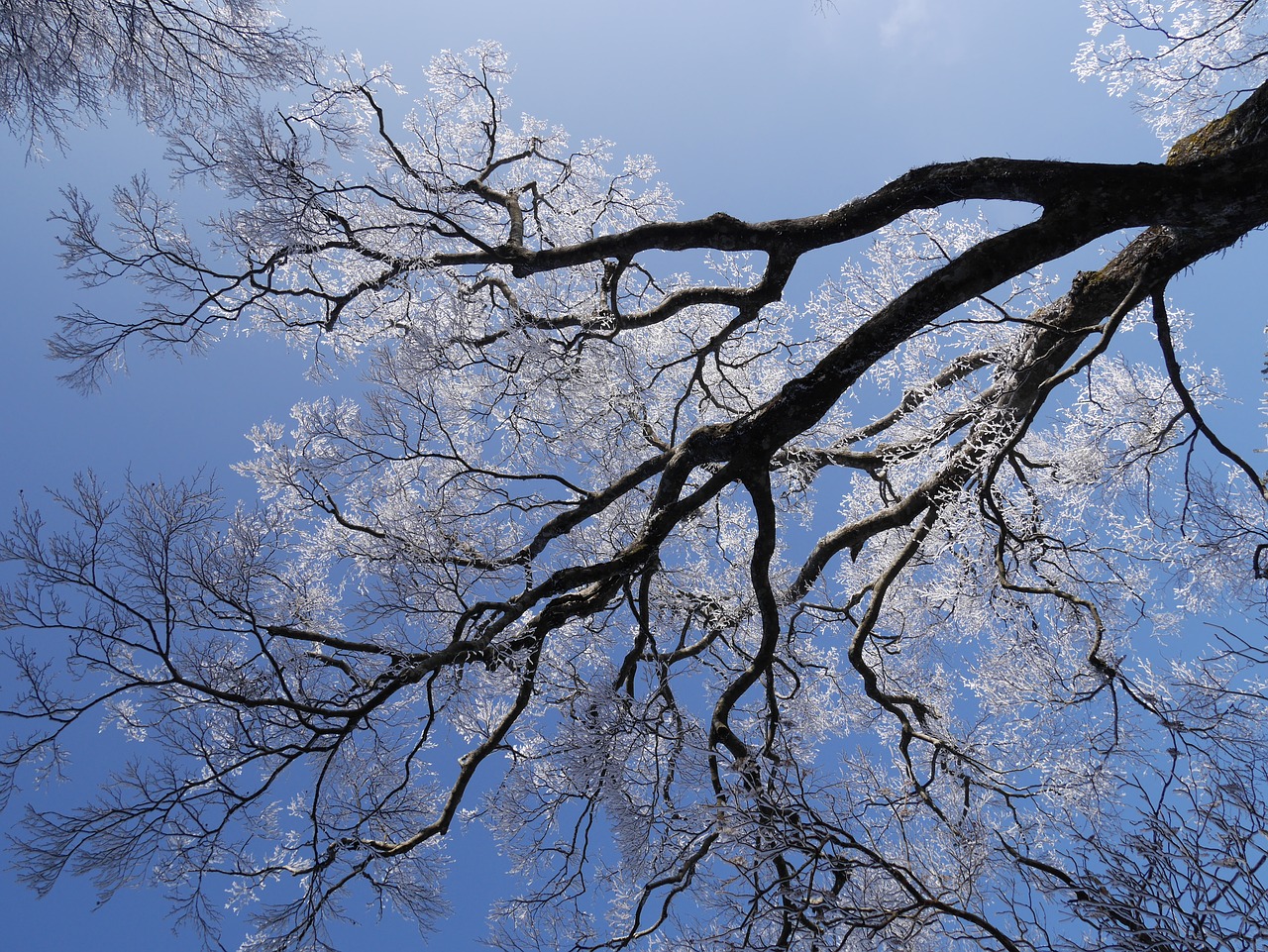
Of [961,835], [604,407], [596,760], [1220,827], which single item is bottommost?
[1220,827]

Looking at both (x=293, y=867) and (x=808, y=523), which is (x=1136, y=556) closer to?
(x=808, y=523)

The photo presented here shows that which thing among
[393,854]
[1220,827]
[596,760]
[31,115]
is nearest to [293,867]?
[393,854]

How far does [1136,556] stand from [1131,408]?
1.20 meters

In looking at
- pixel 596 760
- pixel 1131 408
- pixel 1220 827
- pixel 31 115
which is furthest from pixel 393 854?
pixel 1131 408

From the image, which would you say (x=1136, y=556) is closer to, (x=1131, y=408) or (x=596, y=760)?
(x=1131, y=408)

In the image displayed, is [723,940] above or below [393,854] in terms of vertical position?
below

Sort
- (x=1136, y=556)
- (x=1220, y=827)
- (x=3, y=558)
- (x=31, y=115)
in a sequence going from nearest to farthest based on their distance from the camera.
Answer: (x=1220, y=827)
(x=3, y=558)
(x=31, y=115)
(x=1136, y=556)

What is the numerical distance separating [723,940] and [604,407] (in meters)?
4.11

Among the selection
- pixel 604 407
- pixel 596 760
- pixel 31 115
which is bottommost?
pixel 596 760

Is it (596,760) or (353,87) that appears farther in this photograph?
(353,87)

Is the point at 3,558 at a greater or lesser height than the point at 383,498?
lesser

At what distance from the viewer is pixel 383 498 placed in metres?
6.18

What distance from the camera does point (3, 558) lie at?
385 cm

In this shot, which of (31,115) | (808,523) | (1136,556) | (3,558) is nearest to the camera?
(3,558)
